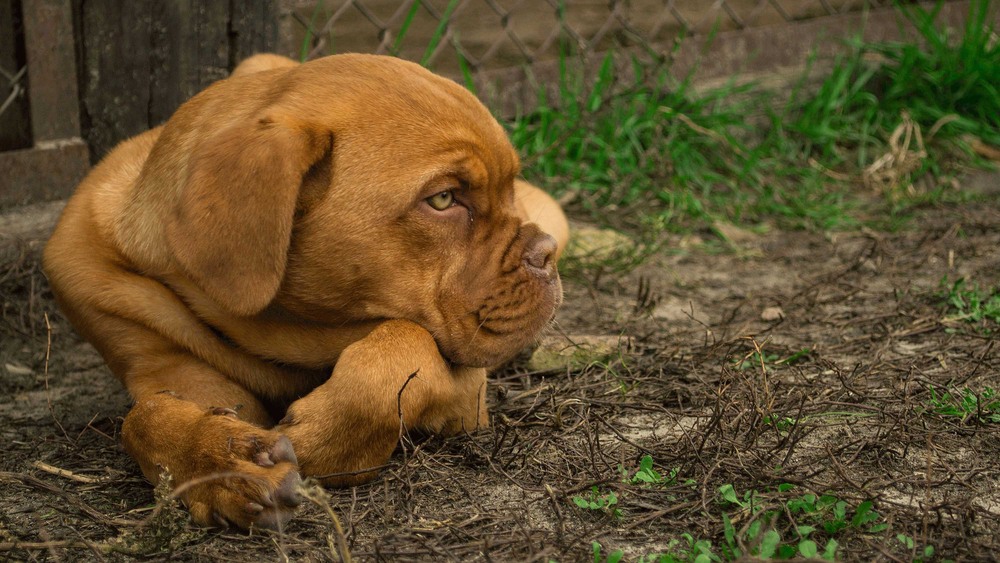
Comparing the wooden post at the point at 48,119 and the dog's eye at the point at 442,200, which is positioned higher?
the dog's eye at the point at 442,200

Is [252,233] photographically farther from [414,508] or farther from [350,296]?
[414,508]

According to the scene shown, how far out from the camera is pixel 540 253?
3.09 meters

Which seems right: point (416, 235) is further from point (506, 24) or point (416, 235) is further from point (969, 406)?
point (506, 24)

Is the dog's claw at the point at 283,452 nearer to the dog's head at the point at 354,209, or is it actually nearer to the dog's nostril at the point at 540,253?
the dog's head at the point at 354,209

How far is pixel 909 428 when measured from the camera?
2920 millimetres

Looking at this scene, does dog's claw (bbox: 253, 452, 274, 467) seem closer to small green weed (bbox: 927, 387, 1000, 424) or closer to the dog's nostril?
the dog's nostril

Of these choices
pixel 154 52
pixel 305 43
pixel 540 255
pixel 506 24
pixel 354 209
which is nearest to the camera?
pixel 354 209

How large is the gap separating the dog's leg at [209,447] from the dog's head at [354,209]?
305 mm

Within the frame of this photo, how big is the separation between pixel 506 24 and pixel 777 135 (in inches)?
71.6

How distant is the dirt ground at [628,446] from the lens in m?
2.46

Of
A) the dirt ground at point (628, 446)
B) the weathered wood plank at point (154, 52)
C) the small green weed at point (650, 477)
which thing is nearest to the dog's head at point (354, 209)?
the dirt ground at point (628, 446)

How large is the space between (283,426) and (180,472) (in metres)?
0.28

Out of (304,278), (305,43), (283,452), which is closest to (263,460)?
(283,452)

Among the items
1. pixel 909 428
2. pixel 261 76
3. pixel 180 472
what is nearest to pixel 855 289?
pixel 909 428
